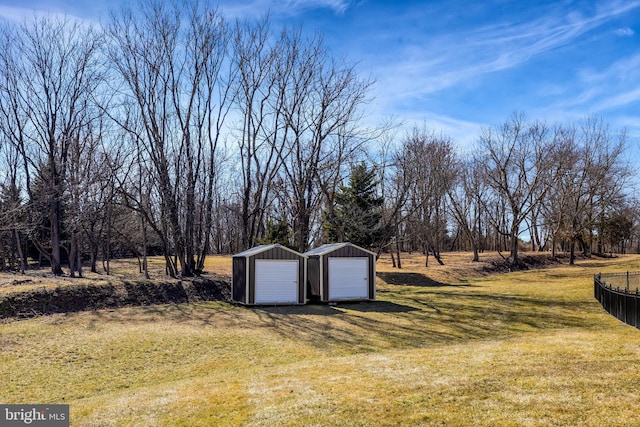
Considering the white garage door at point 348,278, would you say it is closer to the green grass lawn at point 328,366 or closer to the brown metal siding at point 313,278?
the brown metal siding at point 313,278

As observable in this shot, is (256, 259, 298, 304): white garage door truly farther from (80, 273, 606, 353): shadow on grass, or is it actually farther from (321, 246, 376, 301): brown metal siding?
(321, 246, 376, 301): brown metal siding

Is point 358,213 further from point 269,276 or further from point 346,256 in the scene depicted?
point 269,276

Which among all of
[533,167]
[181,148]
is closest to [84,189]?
[181,148]

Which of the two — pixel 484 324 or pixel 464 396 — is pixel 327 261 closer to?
pixel 484 324

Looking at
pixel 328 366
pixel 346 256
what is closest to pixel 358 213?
pixel 346 256

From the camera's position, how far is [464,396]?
6188 mm

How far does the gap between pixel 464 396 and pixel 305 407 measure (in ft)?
6.44

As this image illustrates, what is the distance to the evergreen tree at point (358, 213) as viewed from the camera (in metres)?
28.1

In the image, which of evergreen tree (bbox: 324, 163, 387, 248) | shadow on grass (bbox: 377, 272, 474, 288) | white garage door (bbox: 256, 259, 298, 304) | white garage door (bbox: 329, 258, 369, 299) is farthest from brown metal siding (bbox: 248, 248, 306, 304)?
shadow on grass (bbox: 377, 272, 474, 288)

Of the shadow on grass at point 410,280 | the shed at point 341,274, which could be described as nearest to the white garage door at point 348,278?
the shed at point 341,274

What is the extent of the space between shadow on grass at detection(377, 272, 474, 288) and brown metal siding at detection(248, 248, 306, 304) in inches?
381

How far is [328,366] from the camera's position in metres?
8.63

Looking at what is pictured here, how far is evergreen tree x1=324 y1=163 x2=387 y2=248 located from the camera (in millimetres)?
28109

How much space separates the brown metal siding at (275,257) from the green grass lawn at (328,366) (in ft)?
2.61
